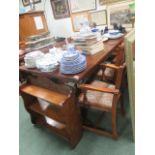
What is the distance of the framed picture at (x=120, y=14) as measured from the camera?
2.39 meters

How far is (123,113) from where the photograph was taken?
190 cm

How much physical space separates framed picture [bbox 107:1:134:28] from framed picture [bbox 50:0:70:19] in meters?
0.78

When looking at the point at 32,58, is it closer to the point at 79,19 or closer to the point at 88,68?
the point at 88,68

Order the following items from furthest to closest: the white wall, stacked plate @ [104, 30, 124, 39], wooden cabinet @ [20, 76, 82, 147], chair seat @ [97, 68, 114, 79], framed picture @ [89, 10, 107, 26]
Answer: the white wall, framed picture @ [89, 10, 107, 26], stacked plate @ [104, 30, 124, 39], chair seat @ [97, 68, 114, 79], wooden cabinet @ [20, 76, 82, 147]

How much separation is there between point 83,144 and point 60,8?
7.64 feet

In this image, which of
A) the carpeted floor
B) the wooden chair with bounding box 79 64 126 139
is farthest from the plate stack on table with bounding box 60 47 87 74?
the carpeted floor

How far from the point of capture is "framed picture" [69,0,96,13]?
266 cm

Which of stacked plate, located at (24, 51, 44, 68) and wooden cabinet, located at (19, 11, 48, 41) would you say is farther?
wooden cabinet, located at (19, 11, 48, 41)

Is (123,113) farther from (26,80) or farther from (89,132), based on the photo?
(26,80)

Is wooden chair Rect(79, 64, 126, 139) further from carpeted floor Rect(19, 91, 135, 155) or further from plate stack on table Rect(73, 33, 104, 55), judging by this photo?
plate stack on table Rect(73, 33, 104, 55)

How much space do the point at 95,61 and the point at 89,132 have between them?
0.76 metres

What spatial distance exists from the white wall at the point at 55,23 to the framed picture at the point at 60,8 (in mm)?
76

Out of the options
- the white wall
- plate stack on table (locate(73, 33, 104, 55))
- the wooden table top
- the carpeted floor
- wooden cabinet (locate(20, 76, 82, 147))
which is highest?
the white wall

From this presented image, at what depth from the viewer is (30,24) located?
301 cm
